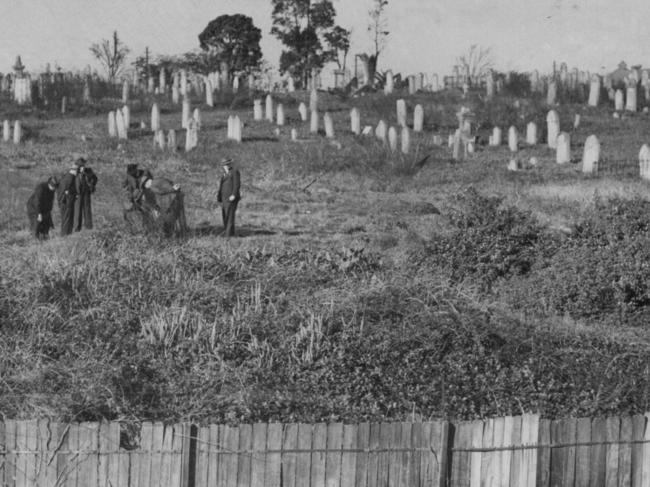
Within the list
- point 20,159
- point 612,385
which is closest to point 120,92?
point 20,159

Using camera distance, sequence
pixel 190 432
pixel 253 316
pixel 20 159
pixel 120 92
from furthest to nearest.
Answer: pixel 120 92 → pixel 20 159 → pixel 253 316 → pixel 190 432

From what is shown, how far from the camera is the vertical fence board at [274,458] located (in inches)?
359

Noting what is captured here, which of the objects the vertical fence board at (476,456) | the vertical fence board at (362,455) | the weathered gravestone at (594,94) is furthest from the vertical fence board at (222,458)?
the weathered gravestone at (594,94)

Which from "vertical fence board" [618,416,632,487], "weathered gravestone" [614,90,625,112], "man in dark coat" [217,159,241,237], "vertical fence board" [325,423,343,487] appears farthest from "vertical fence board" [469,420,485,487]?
"weathered gravestone" [614,90,625,112]

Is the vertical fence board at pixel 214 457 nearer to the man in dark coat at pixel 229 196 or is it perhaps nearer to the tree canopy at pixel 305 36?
the man in dark coat at pixel 229 196

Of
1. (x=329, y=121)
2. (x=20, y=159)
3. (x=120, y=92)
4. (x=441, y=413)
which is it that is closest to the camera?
(x=441, y=413)

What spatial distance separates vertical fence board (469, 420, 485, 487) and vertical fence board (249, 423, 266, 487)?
1.67 m

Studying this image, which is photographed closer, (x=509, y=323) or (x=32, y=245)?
(x=509, y=323)

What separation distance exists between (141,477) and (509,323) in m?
6.75

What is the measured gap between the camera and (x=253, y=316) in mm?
13875

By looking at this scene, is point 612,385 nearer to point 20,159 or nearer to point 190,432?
point 190,432

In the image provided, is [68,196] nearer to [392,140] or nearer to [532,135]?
[392,140]

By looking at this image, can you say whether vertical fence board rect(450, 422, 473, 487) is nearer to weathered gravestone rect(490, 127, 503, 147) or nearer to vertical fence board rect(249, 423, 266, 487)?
vertical fence board rect(249, 423, 266, 487)

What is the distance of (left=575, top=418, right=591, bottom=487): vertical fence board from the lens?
31.0 feet
